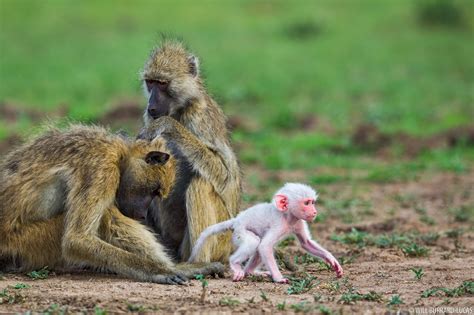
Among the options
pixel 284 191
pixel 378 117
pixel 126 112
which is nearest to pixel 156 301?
pixel 284 191

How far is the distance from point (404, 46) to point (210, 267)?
14469 millimetres

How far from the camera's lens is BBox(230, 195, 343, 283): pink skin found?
5.86m

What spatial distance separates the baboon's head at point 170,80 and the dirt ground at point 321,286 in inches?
56.7

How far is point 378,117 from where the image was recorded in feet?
A: 44.9

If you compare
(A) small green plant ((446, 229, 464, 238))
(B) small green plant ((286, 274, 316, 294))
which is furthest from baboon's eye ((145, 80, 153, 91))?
(A) small green plant ((446, 229, 464, 238))

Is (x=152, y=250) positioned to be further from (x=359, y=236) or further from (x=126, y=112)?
(x=126, y=112)

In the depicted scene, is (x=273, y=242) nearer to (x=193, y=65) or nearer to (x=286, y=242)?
(x=286, y=242)

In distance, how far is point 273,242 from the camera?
5.93m

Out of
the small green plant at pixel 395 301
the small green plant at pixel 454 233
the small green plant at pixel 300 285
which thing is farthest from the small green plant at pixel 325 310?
the small green plant at pixel 454 233

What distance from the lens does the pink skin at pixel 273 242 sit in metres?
5.86

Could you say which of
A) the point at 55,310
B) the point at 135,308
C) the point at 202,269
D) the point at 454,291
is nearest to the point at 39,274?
the point at 202,269

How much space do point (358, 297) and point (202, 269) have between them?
129 centimetres

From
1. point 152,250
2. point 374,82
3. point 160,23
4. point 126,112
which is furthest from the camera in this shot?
point 160,23

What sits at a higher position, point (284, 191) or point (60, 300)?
point (284, 191)
